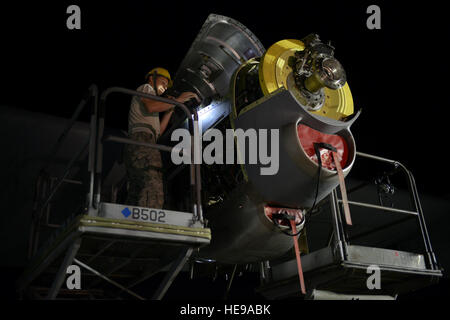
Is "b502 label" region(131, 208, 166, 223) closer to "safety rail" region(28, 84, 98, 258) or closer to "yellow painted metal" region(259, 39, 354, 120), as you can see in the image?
"safety rail" region(28, 84, 98, 258)

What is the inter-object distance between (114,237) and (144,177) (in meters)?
0.93

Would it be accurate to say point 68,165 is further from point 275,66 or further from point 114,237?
point 275,66

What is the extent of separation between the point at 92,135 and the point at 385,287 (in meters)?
4.04

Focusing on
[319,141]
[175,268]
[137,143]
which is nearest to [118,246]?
[175,268]

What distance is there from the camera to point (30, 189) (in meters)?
5.84

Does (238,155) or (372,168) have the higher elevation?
(372,168)

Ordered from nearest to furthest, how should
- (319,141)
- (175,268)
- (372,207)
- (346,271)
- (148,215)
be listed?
1. (148,215)
2. (175,268)
3. (319,141)
4. (346,271)
5. (372,207)

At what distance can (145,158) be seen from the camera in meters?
4.05

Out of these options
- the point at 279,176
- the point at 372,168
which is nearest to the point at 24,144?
the point at 279,176

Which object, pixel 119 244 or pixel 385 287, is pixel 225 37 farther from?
pixel 385 287

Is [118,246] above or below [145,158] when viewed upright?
below

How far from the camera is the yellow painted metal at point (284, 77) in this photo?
4258 mm

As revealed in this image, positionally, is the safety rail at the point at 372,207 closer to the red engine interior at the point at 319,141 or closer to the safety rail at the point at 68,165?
the red engine interior at the point at 319,141

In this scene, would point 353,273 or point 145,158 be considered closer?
point 145,158
